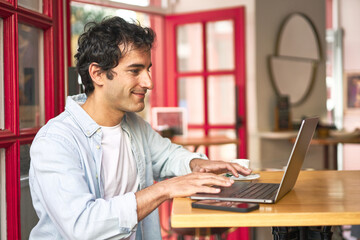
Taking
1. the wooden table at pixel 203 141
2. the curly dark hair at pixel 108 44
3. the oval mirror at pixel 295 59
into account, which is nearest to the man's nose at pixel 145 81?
the curly dark hair at pixel 108 44

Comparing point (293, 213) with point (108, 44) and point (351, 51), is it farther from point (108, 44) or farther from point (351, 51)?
point (351, 51)

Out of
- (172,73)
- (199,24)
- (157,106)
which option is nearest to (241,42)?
(199,24)

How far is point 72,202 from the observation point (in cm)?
137

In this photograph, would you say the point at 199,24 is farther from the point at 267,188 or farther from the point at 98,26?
the point at 267,188

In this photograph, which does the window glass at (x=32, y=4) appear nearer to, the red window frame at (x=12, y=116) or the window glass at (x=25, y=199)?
the red window frame at (x=12, y=116)

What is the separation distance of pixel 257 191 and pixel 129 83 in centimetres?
62

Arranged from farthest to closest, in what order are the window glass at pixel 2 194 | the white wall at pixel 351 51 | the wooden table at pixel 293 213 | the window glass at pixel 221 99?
the white wall at pixel 351 51
the window glass at pixel 221 99
the window glass at pixel 2 194
the wooden table at pixel 293 213

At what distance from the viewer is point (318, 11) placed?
18.4 ft

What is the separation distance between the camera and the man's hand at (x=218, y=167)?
173cm

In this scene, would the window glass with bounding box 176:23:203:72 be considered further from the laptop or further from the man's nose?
the laptop

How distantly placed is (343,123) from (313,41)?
199 centimetres

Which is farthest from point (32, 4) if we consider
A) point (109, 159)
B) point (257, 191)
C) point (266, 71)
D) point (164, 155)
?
point (266, 71)

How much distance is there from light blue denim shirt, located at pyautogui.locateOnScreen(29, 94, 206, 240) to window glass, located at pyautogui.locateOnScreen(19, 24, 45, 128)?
178 mm

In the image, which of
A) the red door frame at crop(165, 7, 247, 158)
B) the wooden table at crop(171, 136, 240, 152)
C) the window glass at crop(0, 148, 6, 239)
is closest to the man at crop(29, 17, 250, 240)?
the window glass at crop(0, 148, 6, 239)
